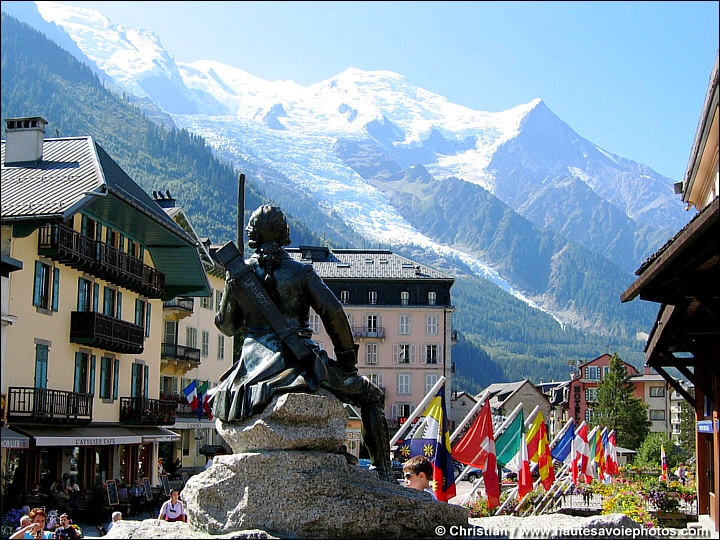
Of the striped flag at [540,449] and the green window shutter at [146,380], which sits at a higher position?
the green window shutter at [146,380]

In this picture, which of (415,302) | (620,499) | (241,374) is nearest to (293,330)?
(241,374)

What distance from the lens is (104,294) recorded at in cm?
4028

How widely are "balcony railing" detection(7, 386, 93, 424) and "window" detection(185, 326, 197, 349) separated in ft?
86.0

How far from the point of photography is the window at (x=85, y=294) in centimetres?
3769

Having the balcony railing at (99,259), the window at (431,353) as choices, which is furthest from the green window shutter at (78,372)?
the window at (431,353)

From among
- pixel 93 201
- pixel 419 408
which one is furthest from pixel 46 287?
pixel 419 408

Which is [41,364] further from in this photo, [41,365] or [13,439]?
[13,439]

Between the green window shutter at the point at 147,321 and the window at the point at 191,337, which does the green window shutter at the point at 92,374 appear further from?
the window at the point at 191,337

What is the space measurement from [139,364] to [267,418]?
118 ft

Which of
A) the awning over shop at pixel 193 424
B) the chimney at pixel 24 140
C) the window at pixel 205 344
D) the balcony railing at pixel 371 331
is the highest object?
the chimney at pixel 24 140

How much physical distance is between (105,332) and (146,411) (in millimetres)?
6038

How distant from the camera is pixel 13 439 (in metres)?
28.6

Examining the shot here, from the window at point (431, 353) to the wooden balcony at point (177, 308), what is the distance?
34.1 metres

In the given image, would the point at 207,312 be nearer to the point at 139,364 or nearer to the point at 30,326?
the point at 139,364
